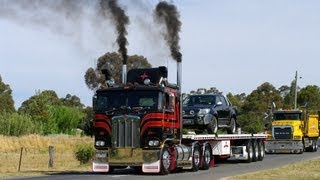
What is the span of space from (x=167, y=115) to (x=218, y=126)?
6157mm

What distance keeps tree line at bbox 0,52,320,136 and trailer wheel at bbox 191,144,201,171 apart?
52.4ft

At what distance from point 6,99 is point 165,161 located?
98.9 meters

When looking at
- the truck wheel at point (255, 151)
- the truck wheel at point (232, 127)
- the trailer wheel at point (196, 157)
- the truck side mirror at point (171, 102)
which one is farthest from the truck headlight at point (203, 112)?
the truck wheel at point (255, 151)

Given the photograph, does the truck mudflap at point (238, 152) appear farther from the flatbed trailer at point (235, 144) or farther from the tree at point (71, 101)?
the tree at point (71, 101)

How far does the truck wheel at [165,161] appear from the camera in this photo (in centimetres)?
2545

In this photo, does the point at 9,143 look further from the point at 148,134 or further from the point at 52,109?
the point at 52,109

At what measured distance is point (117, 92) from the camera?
25609 millimetres

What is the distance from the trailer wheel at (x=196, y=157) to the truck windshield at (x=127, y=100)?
351cm

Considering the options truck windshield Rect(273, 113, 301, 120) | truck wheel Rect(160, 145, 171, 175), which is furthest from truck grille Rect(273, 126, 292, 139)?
truck wheel Rect(160, 145, 171, 175)

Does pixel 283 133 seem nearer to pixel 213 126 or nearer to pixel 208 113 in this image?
pixel 213 126

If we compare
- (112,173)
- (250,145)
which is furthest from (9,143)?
(112,173)

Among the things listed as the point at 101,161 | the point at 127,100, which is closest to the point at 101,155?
the point at 101,161

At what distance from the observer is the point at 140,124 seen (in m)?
25.5

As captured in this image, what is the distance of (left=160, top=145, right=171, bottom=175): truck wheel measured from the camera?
2545 cm
